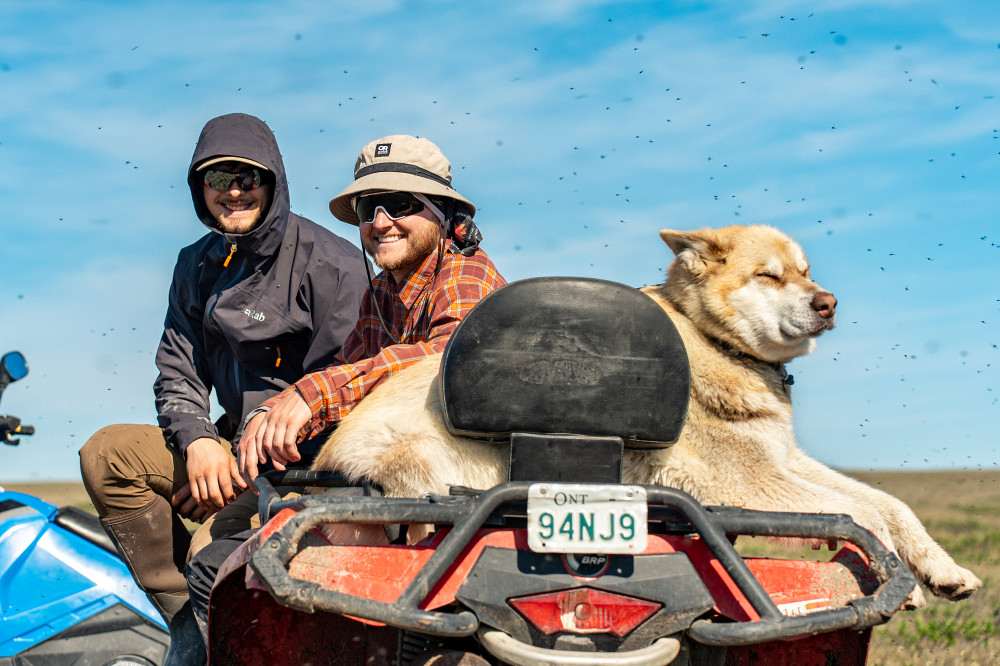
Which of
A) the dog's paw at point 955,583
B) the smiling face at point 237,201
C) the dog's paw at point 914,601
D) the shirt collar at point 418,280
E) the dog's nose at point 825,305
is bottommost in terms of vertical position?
the dog's paw at point 955,583

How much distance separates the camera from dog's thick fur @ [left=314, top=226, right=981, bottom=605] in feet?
9.86

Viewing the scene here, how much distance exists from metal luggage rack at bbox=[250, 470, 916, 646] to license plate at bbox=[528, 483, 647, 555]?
52mm

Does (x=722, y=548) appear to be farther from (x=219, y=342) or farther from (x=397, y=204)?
(x=219, y=342)

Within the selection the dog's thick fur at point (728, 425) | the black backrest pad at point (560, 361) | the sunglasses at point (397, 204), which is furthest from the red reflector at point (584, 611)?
the sunglasses at point (397, 204)

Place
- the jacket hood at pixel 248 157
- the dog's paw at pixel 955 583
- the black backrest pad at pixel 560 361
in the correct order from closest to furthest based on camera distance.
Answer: the black backrest pad at pixel 560 361
the dog's paw at pixel 955 583
the jacket hood at pixel 248 157

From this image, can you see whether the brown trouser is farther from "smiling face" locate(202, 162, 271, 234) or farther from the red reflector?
the red reflector

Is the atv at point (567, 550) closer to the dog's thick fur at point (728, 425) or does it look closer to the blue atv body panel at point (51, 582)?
the dog's thick fur at point (728, 425)

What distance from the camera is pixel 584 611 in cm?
235

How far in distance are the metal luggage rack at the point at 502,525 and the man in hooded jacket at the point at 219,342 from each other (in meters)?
2.00

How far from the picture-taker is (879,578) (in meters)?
2.43

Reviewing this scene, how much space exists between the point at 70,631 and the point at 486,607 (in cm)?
346

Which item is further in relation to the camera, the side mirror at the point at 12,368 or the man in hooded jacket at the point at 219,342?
the side mirror at the point at 12,368

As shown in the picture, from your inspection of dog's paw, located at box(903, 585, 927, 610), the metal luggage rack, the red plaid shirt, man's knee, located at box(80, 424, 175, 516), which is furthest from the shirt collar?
dog's paw, located at box(903, 585, 927, 610)

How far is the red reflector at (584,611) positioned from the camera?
7.66 ft
